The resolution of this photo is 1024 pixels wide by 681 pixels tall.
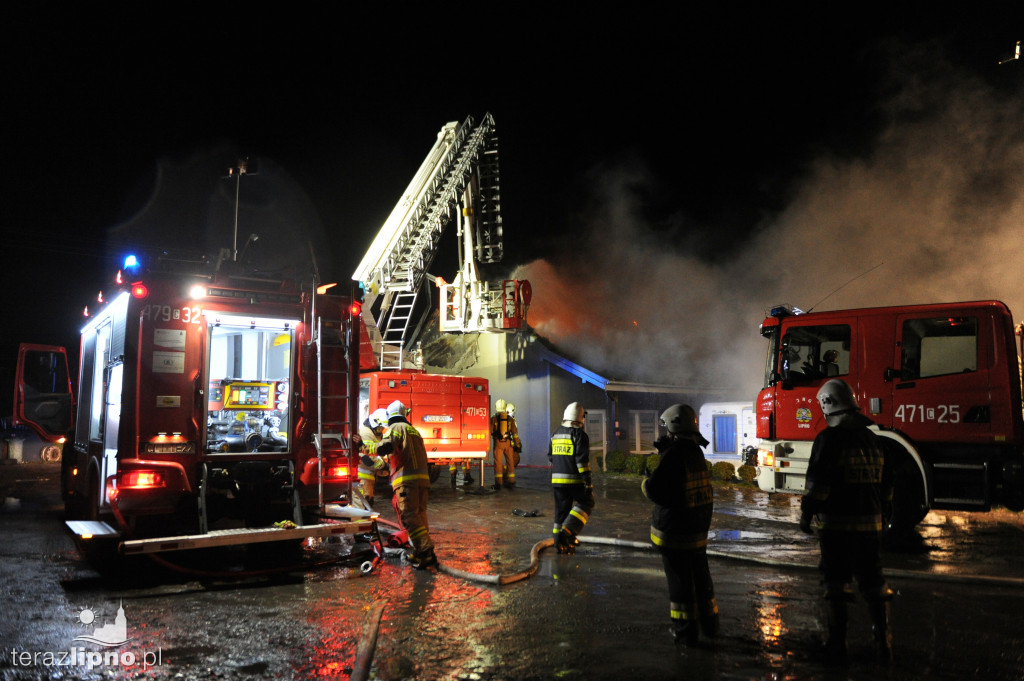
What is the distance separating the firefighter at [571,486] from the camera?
751 centimetres

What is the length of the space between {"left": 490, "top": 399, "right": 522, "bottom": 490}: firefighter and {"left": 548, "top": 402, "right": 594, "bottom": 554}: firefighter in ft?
20.6

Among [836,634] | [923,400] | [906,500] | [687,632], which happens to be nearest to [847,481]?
[836,634]

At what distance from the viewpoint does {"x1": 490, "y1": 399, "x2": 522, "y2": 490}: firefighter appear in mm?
14047

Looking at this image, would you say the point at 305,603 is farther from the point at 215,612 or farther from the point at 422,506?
the point at 422,506

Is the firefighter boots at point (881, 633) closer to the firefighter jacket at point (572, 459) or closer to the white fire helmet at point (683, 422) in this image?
the white fire helmet at point (683, 422)

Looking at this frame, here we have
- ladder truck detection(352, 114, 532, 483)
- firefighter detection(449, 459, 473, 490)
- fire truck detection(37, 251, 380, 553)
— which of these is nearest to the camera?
fire truck detection(37, 251, 380, 553)

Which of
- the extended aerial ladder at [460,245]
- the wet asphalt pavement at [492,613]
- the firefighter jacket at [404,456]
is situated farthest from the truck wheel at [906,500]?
the extended aerial ladder at [460,245]

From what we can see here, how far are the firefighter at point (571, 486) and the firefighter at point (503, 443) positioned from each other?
6279 mm

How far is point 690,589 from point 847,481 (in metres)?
1.20

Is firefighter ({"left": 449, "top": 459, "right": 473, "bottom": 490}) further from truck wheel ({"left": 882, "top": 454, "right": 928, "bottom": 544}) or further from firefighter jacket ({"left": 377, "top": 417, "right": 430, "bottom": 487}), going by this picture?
truck wheel ({"left": 882, "top": 454, "right": 928, "bottom": 544})

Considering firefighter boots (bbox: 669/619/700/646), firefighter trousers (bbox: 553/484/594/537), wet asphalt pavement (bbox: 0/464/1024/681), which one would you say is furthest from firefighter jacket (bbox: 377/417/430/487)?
firefighter boots (bbox: 669/619/700/646)

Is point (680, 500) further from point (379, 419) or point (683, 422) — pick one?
point (379, 419)

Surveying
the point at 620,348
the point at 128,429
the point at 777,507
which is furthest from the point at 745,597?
the point at 620,348

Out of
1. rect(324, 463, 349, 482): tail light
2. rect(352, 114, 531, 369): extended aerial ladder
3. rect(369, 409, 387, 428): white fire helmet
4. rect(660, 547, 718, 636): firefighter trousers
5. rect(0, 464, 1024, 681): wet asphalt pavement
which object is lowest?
rect(0, 464, 1024, 681): wet asphalt pavement
